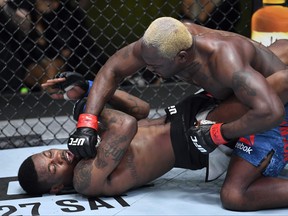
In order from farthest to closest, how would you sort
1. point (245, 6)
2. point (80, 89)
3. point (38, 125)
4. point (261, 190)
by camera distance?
point (245, 6), point (38, 125), point (80, 89), point (261, 190)

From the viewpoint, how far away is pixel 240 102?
1.98m

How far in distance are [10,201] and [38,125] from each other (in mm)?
1104

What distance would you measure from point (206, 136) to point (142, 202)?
36 centimetres

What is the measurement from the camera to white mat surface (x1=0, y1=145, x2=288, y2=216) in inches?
78.1

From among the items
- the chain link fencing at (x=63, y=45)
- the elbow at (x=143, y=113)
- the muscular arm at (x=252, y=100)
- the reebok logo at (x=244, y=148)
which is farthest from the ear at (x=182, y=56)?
the chain link fencing at (x=63, y=45)

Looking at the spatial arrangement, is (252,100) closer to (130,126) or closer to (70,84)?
(130,126)

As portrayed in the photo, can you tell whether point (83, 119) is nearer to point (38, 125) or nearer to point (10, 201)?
point (10, 201)

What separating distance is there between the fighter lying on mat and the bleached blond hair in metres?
0.30

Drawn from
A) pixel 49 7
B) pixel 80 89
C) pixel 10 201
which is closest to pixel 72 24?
pixel 49 7

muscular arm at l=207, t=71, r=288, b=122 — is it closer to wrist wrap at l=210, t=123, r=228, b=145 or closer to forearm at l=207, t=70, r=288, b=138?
forearm at l=207, t=70, r=288, b=138

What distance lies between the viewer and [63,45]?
3312 mm

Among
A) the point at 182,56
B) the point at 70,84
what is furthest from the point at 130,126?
the point at 70,84

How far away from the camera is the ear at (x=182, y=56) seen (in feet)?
6.22

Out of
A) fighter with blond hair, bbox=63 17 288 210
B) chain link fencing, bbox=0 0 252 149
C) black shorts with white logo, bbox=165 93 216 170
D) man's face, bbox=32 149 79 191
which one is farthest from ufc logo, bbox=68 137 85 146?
chain link fencing, bbox=0 0 252 149
